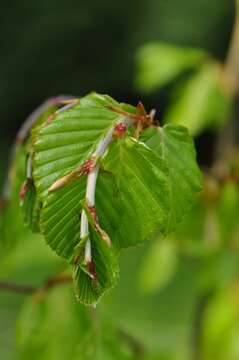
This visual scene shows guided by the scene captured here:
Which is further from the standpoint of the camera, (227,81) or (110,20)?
(110,20)

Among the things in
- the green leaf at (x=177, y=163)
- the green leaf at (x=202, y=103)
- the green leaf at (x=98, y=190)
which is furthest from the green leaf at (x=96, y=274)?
the green leaf at (x=202, y=103)

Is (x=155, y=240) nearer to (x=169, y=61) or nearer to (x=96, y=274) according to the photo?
(x=169, y=61)

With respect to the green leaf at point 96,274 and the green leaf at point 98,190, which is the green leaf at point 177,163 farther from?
the green leaf at point 96,274

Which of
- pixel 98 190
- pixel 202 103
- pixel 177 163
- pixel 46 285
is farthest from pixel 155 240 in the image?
pixel 98 190

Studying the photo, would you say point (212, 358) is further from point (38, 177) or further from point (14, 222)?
point (38, 177)

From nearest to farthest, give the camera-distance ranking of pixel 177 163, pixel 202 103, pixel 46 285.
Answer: pixel 177 163
pixel 46 285
pixel 202 103

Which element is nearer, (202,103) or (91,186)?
(91,186)

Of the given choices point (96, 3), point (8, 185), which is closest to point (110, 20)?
point (96, 3)

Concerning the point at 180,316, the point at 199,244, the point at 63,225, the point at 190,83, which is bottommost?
the point at 180,316
